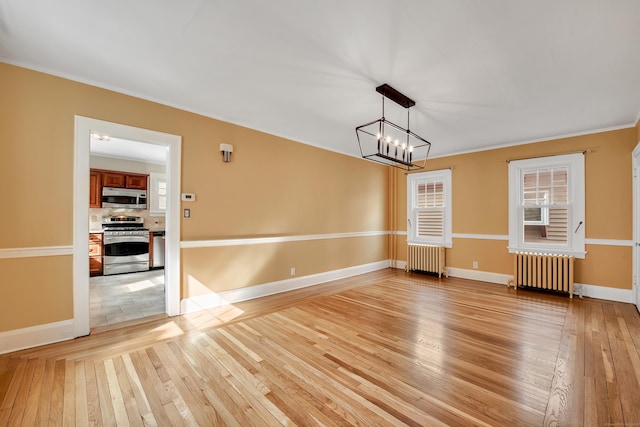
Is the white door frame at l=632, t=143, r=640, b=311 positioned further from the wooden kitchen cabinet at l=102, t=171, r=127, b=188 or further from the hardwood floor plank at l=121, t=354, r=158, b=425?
the wooden kitchen cabinet at l=102, t=171, r=127, b=188

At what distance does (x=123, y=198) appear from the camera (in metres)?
6.01

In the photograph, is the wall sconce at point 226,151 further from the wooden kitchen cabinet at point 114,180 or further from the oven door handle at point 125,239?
the wooden kitchen cabinet at point 114,180

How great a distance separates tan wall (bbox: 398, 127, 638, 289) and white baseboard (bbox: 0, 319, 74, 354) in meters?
6.05

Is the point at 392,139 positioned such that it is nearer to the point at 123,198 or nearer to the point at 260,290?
the point at 260,290

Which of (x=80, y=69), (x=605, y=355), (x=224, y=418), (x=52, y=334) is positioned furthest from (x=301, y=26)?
(x=605, y=355)

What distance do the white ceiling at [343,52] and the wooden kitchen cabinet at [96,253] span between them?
3849 millimetres

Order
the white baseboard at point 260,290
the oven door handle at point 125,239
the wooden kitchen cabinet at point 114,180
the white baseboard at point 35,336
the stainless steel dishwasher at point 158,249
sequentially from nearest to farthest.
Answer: the white baseboard at point 35,336 < the white baseboard at point 260,290 < the oven door handle at point 125,239 < the wooden kitchen cabinet at point 114,180 < the stainless steel dishwasher at point 158,249

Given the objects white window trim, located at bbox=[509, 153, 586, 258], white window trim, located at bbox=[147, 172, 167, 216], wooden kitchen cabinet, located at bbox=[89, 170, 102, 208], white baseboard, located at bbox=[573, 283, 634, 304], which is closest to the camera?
white baseboard, located at bbox=[573, 283, 634, 304]

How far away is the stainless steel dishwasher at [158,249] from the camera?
6.15m

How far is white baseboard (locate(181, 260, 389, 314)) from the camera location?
11.6ft

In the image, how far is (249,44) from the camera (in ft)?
7.19

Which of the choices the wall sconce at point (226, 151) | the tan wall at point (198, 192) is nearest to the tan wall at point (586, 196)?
the tan wall at point (198, 192)

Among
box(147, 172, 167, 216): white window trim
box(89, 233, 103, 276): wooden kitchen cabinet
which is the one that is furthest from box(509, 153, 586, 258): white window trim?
box(89, 233, 103, 276): wooden kitchen cabinet

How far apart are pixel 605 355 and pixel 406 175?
456cm
